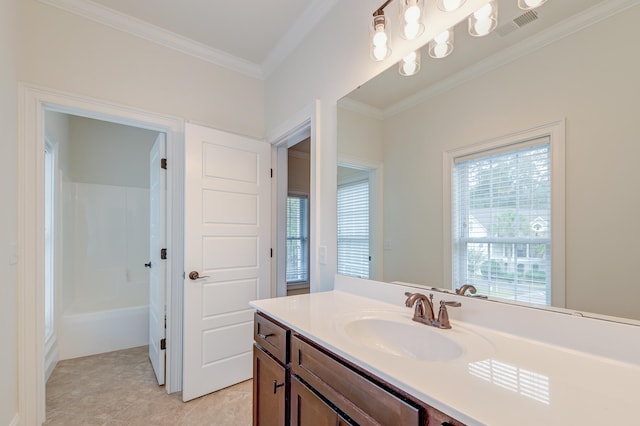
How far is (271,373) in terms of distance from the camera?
50.8 inches

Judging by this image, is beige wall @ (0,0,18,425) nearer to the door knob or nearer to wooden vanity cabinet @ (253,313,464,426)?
the door knob

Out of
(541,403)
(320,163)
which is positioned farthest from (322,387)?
(320,163)

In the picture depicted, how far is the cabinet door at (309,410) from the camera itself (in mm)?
919

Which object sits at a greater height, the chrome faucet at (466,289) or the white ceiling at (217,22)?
the white ceiling at (217,22)

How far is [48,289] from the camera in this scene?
8.80 feet

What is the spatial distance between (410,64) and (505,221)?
2.79 ft

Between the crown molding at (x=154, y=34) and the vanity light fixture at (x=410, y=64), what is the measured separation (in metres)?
1.71

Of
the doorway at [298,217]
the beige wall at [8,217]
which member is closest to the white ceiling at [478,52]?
the beige wall at [8,217]

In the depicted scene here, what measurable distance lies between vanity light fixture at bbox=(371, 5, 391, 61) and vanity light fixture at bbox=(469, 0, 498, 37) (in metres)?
0.39

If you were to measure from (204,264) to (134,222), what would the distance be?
2.15 meters

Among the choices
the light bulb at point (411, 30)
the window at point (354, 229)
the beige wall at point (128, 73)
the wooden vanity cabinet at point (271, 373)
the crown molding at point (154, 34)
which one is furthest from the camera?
the crown molding at point (154, 34)

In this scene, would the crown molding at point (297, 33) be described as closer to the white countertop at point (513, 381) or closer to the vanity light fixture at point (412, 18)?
the vanity light fixture at point (412, 18)

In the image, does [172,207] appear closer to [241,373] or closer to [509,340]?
[241,373]

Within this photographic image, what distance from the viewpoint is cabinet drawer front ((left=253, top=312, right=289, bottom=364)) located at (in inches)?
47.0
